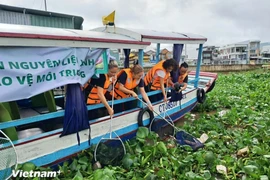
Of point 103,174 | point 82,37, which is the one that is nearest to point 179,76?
point 82,37

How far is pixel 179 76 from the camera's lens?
5.79m

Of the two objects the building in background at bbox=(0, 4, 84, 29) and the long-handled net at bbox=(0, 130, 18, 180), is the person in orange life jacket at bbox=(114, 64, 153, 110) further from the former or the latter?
the building in background at bbox=(0, 4, 84, 29)

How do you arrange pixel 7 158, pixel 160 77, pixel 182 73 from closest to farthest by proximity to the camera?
pixel 7 158 → pixel 160 77 → pixel 182 73

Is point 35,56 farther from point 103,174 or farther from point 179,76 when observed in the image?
point 179,76

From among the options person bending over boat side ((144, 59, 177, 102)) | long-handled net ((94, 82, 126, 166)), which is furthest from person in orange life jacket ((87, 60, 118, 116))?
person bending over boat side ((144, 59, 177, 102))

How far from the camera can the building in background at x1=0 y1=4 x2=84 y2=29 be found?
1002 cm

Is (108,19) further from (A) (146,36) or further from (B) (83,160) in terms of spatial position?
(B) (83,160)

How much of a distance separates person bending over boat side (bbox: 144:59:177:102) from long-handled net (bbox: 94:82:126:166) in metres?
1.66

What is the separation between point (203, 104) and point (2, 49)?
5.92 metres

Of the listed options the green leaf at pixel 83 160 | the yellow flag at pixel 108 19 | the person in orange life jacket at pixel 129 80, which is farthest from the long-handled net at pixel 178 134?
the yellow flag at pixel 108 19

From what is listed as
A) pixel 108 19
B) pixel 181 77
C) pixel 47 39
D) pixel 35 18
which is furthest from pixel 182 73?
pixel 35 18

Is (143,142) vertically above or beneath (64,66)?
beneath

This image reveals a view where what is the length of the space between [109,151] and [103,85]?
0.99m

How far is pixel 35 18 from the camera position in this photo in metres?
10.9
